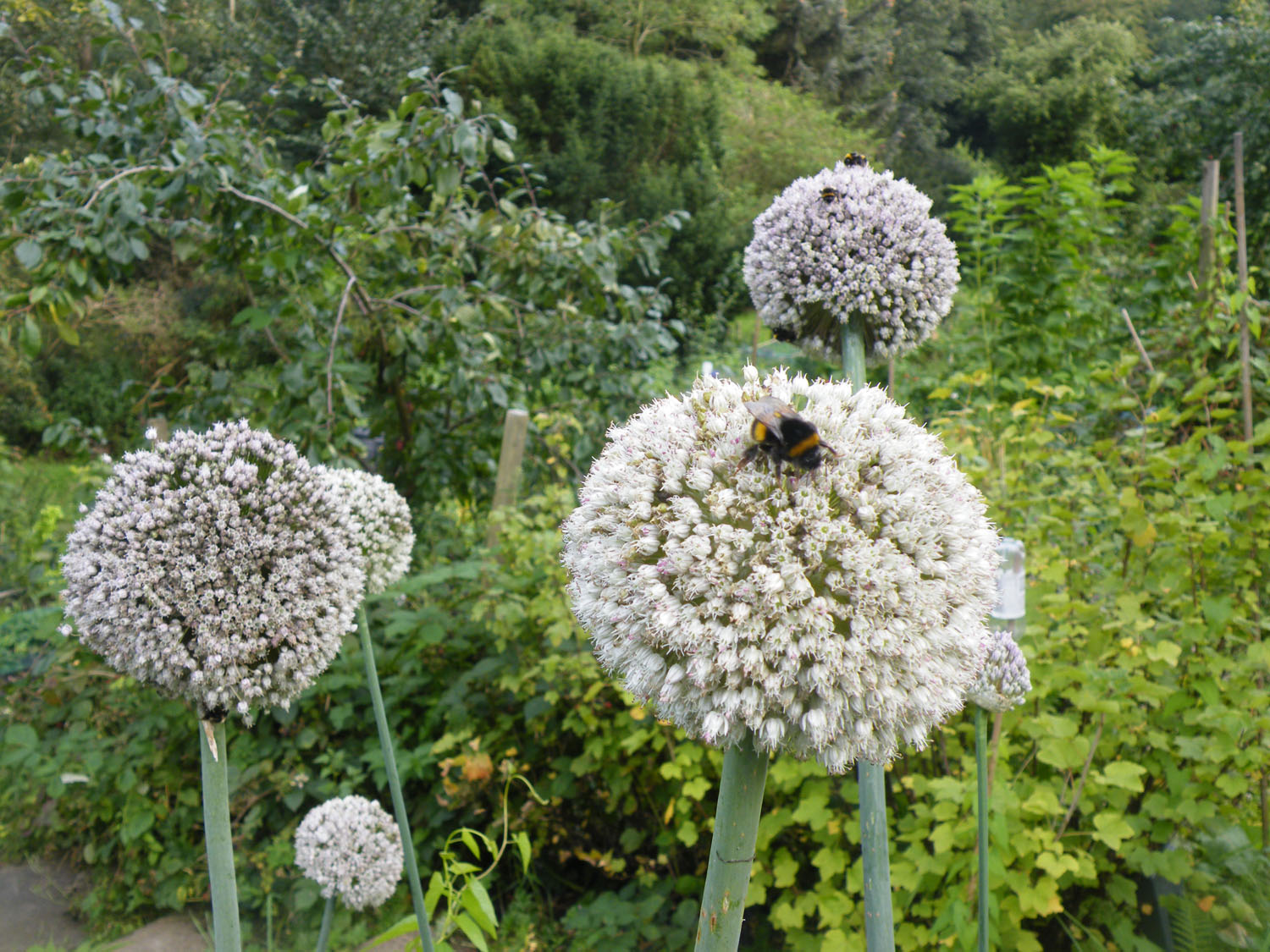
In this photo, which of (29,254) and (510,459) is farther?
(510,459)

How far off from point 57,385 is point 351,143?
502 inches

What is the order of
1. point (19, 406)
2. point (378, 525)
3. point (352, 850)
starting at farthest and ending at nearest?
point (19, 406)
point (352, 850)
point (378, 525)

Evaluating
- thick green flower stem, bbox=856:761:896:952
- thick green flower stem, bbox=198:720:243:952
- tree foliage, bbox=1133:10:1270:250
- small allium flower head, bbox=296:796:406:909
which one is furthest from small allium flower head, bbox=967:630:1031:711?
tree foliage, bbox=1133:10:1270:250

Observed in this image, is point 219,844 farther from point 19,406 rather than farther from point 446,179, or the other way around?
point 19,406

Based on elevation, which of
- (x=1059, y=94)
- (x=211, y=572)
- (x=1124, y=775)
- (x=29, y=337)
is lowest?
(x=1124, y=775)

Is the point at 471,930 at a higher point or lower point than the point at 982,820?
lower

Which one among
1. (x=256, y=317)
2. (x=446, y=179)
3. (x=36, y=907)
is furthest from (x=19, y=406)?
(x=446, y=179)

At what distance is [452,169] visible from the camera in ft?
11.8

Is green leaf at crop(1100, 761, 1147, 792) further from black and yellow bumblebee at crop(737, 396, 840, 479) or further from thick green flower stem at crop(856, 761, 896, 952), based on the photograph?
black and yellow bumblebee at crop(737, 396, 840, 479)

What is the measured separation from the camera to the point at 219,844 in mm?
1237

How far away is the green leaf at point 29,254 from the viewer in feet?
9.57

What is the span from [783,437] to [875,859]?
0.78 meters

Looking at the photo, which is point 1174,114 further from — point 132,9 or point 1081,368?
point 132,9

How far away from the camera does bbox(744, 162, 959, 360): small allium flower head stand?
1.93 meters
